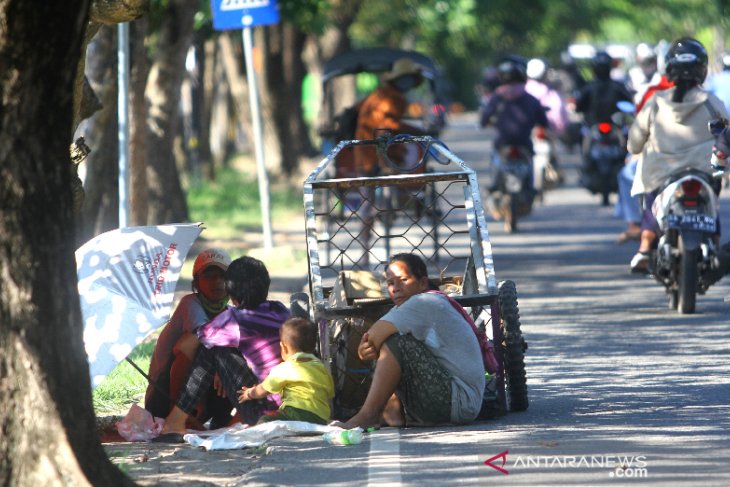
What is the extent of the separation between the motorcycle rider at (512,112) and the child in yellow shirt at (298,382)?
10.6 metres

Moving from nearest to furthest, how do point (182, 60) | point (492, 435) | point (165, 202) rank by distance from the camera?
point (492, 435), point (182, 60), point (165, 202)

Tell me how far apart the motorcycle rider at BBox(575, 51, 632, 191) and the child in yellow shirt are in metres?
12.5

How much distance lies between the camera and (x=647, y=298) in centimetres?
1288

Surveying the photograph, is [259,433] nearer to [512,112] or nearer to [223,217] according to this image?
[512,112]

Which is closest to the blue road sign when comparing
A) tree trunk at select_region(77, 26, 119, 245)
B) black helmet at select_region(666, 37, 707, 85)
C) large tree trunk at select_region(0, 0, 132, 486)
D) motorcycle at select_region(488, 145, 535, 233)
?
tree trunk at select_region(77, 26, 119, 245)

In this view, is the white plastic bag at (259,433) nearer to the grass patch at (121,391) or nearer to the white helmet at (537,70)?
the grass patch at (121,391)

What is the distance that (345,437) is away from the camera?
7.16m

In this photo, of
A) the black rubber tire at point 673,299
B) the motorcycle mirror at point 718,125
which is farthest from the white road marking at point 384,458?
the black rubber tire at point 673,299

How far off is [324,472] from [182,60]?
36.3ft

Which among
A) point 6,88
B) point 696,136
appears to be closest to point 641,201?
point 696,136

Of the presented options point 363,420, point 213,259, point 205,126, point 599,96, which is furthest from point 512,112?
point 205,126

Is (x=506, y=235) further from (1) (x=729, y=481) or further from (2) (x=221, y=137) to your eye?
(2) (x=221, y=137)

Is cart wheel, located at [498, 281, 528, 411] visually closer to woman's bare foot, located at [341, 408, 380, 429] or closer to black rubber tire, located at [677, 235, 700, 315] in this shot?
woman's bare foot, located at [341, 408, 380, 429]

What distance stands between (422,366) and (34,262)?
7.97 feet
